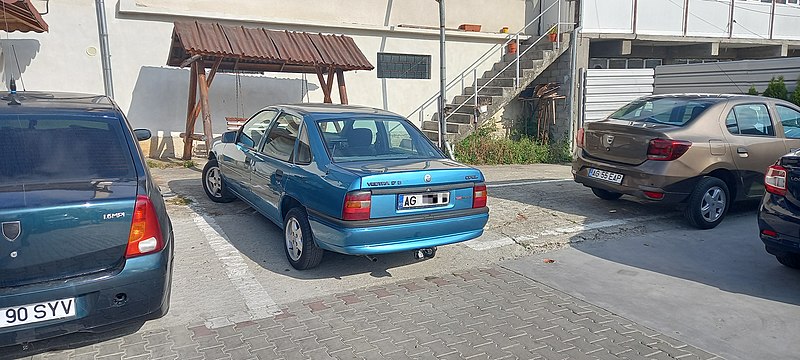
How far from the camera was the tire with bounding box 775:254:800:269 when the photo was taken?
202 inches

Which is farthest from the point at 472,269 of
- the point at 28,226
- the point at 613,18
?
the point at 613,18

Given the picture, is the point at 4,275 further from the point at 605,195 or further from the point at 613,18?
the point at 613,18

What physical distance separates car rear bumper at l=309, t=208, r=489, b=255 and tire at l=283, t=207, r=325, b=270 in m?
0.15

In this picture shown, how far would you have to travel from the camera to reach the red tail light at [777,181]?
15.6 feet

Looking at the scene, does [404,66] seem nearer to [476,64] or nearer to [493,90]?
[476,64]

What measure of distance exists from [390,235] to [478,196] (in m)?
0.98

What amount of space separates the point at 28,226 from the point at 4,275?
288 millimetres

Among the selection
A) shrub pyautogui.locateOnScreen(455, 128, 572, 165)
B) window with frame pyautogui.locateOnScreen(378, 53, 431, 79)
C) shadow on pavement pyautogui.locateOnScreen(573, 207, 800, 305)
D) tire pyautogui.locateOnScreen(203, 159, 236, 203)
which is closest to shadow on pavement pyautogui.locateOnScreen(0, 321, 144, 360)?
tire pyautogui.locateOnScreen(203, 159, 236, 203)

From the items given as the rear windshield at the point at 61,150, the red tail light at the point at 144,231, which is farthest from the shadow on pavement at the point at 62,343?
the rear windshield at the point at 61,150

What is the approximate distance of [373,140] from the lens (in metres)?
5.42

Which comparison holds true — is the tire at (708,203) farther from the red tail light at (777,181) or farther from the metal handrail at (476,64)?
the metal handrail at (476,64)

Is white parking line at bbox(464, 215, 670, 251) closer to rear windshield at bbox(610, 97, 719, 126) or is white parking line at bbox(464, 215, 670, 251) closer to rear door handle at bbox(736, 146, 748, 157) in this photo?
rear door handle at bbox(736, 146, 748, 157)

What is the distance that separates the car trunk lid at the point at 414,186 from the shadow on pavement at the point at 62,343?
6.43 feet

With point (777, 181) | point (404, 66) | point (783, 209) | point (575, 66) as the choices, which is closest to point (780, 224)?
point (783, 209)
